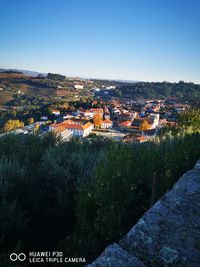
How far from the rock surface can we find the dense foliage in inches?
48.3

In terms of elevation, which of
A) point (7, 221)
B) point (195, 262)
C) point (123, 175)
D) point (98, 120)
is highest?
point (195, 262)

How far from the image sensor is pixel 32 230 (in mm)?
3711

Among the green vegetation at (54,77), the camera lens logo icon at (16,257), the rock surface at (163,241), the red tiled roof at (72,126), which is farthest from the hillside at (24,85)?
the rock surface at (163,241)

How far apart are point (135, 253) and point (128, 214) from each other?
1.77 m

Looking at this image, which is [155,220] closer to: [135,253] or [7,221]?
[135,253]

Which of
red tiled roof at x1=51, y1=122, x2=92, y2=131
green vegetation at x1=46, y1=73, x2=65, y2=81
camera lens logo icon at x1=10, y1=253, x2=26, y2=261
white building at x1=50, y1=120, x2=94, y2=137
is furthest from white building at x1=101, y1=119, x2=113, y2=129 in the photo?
green vegetation at x1=46, y1=73, x2=65, y2=81

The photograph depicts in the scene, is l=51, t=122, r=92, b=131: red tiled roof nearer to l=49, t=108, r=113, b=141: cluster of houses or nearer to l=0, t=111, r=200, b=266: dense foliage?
l=49, t=108, r=113, b=141: cluster of houses

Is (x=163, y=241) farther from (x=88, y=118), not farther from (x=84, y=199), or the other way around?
(x=88, y=118)

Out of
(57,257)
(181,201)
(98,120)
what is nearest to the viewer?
(181,201)

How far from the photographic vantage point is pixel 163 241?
4.75ft

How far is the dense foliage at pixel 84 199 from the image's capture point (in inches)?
122

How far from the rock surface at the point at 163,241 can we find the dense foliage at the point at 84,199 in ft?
4.03

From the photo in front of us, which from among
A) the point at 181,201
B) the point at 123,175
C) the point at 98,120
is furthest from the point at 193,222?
the point at 98,120

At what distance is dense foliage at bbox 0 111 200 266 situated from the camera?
3109mm
